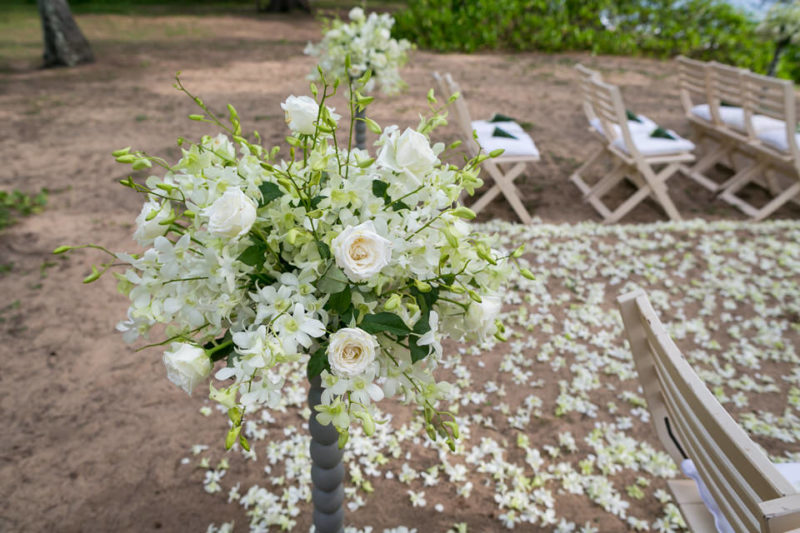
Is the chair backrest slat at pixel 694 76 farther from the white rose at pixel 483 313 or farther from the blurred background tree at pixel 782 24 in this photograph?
the white rose at pixel 483 313

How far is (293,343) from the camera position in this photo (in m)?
1.05

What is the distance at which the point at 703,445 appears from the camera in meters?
1.37

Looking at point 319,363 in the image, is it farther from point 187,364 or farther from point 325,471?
point 325,471

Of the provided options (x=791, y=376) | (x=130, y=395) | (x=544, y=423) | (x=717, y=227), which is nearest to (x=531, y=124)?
(x=717, y=227)

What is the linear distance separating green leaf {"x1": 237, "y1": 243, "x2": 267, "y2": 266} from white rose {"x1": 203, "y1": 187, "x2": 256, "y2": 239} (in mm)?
109

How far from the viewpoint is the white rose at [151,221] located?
113 cm

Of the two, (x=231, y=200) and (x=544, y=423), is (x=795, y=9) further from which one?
(x=231, y=200)

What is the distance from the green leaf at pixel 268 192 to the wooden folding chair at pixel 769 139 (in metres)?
4.44

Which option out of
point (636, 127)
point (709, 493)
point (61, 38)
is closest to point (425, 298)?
point (709, 493)

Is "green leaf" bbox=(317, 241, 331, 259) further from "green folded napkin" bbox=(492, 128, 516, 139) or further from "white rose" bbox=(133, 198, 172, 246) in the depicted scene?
"green folded napkin" bbox=(492, 128, 516, 139)

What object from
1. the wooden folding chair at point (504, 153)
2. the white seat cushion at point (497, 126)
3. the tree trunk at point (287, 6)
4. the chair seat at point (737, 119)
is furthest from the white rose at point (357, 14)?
the tree trunk at point (287, 6)

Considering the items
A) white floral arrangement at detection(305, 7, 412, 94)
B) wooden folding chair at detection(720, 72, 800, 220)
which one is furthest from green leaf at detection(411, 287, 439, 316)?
wooden folding chair at detection(720, 72, 800, 220)

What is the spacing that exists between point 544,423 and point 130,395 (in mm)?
2254

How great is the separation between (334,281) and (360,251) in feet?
0.42
